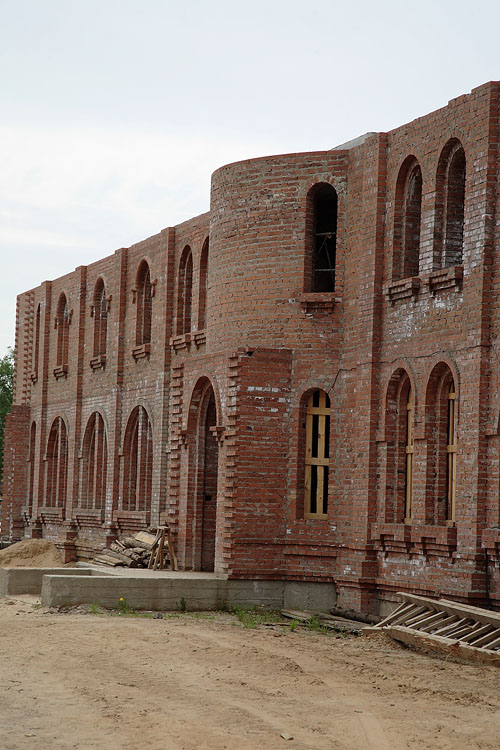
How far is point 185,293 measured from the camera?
83.8 feet

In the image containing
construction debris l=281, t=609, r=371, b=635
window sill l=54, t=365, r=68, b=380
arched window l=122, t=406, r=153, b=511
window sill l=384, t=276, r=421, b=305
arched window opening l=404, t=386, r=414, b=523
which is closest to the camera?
construction debris l=281, t=609, r=371, b=635

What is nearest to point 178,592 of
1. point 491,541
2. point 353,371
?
point 353,371

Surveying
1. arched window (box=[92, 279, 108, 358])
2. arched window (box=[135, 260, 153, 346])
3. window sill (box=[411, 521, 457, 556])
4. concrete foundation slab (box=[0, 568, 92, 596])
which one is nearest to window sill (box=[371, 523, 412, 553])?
window sill (box=[411, 521, 457, 556])

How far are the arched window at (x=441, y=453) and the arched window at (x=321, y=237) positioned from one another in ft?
11.0

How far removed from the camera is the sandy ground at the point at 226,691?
1027cm

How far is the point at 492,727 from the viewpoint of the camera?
425 inches

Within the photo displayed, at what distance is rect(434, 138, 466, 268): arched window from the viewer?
56.8ft

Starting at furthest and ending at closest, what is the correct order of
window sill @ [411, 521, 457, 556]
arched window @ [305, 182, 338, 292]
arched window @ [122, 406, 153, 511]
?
arched window @ [122, 406, 153, 511] < arched window @ [305, 182, 338, 292] < window sill @ [411, 521, 457, 556]

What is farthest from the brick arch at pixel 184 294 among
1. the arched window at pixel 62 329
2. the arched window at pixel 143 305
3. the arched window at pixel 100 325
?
the arched window at pixel 62 329

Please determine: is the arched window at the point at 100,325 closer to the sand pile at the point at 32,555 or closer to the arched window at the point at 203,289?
the sand pile at the point at 32,555

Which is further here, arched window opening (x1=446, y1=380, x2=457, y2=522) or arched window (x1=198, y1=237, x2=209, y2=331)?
arched window (x1=198, y1=237, x2=209, y2=331)

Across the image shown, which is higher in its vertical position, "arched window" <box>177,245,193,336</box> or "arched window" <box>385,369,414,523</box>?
"arched window" <box>177,245,193,336</box>

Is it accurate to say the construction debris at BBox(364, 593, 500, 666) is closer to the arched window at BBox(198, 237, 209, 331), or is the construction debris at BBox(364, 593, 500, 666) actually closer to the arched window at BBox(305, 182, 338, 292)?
the arched window at BBox(305, 182, 338, 292)

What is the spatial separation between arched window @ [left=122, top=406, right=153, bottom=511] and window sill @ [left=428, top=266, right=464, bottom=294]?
10835 mm
